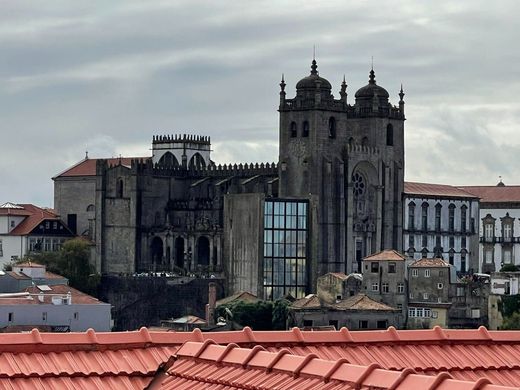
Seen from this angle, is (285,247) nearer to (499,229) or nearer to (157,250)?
(157,250)

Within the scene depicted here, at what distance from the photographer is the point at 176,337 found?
821 inches

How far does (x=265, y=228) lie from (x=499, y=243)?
37.6 meters

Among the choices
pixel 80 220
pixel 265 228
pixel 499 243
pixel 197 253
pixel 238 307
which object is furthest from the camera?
pixel 499 243

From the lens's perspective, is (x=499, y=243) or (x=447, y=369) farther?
(x=499, y=243)

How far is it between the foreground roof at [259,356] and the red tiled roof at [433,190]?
105299 millimetres

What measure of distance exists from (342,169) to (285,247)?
773cm

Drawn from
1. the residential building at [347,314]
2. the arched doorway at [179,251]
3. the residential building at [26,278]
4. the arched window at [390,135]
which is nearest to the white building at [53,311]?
the residential building at [26,278]

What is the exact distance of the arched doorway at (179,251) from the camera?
124 metres

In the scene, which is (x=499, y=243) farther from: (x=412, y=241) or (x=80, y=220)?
(x=80, y=220)

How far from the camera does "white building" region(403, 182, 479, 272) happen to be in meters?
127

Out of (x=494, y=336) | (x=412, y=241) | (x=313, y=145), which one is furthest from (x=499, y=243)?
(x=494, y=336)

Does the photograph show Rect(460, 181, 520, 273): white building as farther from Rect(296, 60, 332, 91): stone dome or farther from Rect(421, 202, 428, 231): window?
Rect(296, 60, 332, 91): stone dome

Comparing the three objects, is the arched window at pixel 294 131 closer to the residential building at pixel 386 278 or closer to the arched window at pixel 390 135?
the arched window at pixel 390 135

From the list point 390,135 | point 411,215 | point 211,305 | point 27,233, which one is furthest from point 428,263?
point 27,233
